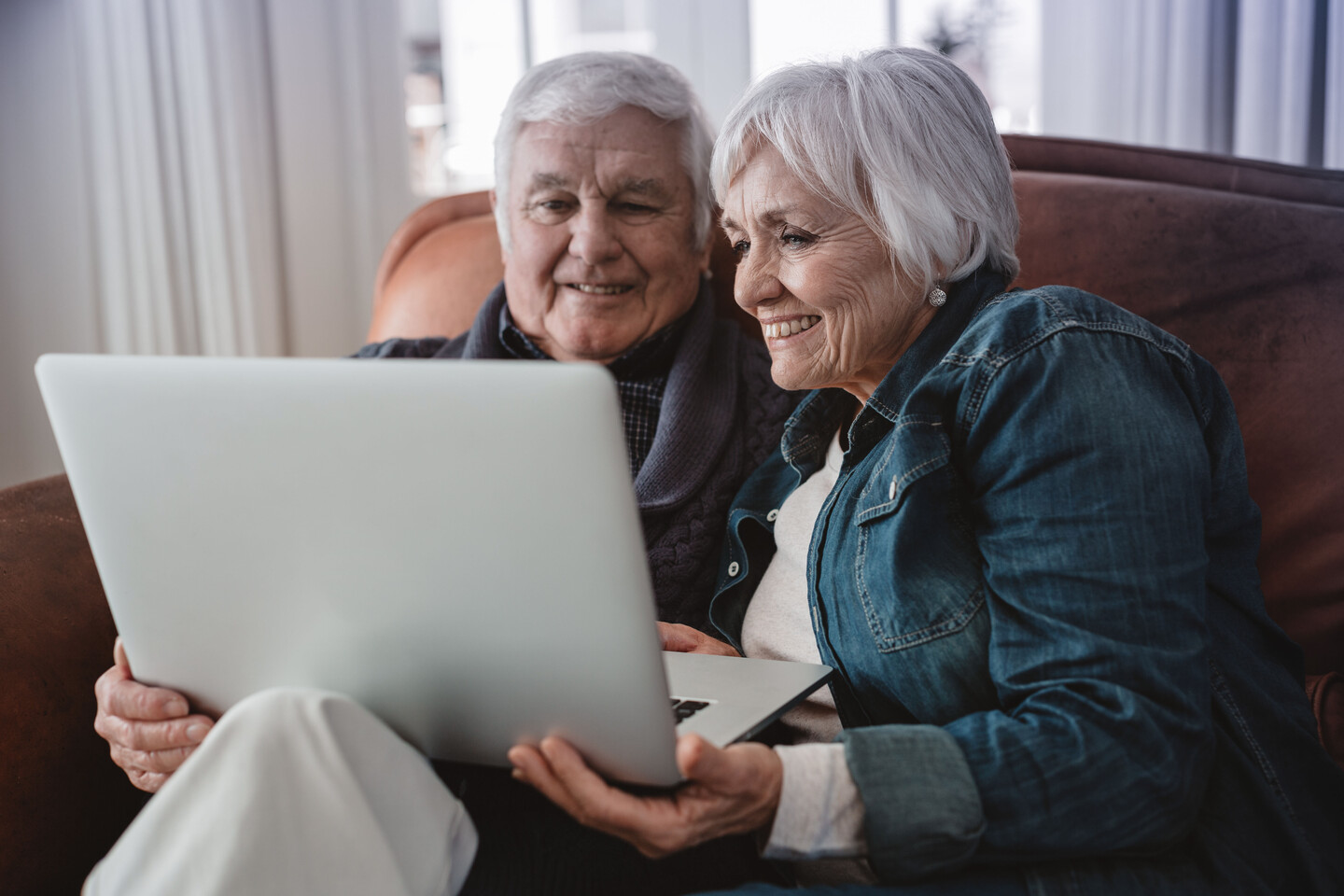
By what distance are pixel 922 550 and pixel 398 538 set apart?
1.49 ft

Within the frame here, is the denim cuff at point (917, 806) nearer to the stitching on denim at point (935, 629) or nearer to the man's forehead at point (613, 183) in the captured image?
the stitching on denim at point (935, 629)

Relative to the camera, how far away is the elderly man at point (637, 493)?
658 mm

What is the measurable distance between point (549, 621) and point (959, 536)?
1.35ft

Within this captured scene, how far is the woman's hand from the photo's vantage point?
2.19 feet

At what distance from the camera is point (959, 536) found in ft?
2.81

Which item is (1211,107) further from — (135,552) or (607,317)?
(135,552)

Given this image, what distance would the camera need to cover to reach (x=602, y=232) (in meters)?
1.42

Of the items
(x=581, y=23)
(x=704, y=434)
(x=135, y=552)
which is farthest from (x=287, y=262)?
(x=135, y=552)

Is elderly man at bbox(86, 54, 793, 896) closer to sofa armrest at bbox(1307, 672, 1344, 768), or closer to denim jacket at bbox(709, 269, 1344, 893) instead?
denim jacket at bbox(709, 269, 1344, 893)

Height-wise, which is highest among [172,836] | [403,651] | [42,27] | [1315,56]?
[42,27]

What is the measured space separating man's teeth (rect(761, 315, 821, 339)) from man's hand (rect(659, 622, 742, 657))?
1.14ft

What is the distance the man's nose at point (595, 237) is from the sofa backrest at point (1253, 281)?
0.58 meters

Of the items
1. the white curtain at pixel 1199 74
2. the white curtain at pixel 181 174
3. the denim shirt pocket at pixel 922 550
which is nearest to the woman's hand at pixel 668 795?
the denim shirt pocket at pixel 922 550

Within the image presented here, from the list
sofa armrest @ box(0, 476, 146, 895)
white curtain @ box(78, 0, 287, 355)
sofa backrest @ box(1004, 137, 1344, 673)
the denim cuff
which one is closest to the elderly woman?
the denim cuff
